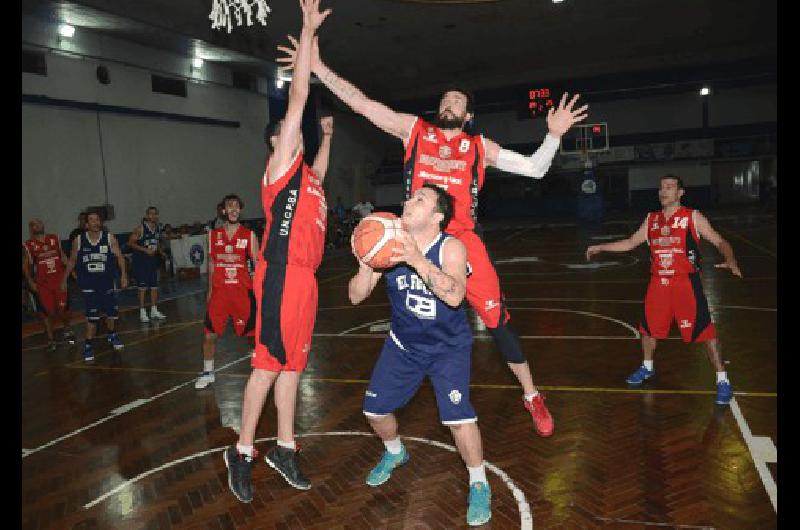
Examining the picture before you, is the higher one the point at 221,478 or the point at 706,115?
the point at 706,115

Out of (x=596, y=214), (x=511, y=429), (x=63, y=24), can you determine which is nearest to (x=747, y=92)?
(x=596, y=214)

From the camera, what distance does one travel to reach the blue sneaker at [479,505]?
3.79 metres

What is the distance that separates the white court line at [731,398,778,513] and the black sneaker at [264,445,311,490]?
311cm

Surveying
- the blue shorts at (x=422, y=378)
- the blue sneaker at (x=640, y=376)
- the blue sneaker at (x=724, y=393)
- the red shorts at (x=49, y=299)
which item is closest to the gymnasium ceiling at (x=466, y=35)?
the red shorts at (x=49, y=299)

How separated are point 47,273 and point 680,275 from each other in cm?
A: 997

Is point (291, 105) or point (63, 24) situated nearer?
point (291, 105)

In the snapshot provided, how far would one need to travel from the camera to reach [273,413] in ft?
20.7

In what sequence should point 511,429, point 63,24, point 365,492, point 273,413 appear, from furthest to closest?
point 63,24 < point 273,413 < point 511,429 < point 365,492

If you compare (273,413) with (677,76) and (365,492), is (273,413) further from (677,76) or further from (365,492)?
(677,76)

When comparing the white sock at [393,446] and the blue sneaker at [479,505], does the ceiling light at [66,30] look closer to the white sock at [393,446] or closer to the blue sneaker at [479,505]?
the white sock at [393,446]

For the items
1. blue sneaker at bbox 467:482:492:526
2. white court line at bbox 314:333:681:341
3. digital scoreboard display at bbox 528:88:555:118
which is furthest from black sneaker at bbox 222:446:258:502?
digital scoreboard display at bbox 528:88:555:118

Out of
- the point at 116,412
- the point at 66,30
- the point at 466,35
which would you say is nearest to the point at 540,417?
the point at 116,412

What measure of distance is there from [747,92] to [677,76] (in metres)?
5.36
